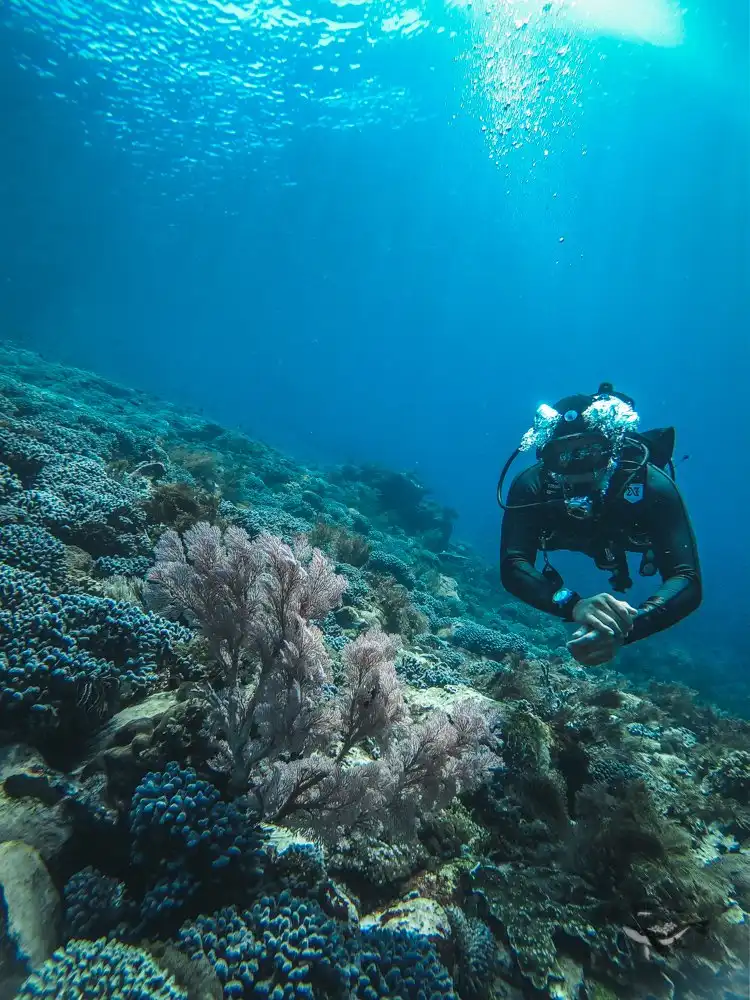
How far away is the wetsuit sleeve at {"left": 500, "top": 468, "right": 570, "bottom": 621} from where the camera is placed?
161 inches

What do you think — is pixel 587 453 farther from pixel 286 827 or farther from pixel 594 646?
pixel 286 827

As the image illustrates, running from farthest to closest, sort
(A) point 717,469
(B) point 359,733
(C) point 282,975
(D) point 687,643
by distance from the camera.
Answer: (A) point 717,469
(D) point 687,643
(B) point 359,733
(C) point 282,975

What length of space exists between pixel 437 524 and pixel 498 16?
30.9 m

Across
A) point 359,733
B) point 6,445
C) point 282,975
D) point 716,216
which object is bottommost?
point 282,975

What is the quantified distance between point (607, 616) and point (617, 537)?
2.15 m

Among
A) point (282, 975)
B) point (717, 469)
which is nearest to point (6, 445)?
point (282, 975)

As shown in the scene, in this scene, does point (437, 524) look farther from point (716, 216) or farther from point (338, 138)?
point (716, 216)

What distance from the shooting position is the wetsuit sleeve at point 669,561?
11.2 ft

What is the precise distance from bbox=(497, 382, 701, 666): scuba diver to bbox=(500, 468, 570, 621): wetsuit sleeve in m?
0.01

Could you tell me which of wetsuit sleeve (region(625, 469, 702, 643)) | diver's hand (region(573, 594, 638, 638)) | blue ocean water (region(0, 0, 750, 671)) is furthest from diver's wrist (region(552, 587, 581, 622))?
blue ocean water (region(0, 0, 750, 671))

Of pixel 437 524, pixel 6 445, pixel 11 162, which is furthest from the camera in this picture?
pixel 11 162

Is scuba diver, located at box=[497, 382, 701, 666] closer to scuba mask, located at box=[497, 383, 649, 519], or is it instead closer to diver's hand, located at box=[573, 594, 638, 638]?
scuba mask, located at box=[497, 383, 649, 519]

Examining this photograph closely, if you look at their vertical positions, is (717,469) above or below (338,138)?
above

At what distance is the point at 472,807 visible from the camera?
407cm
